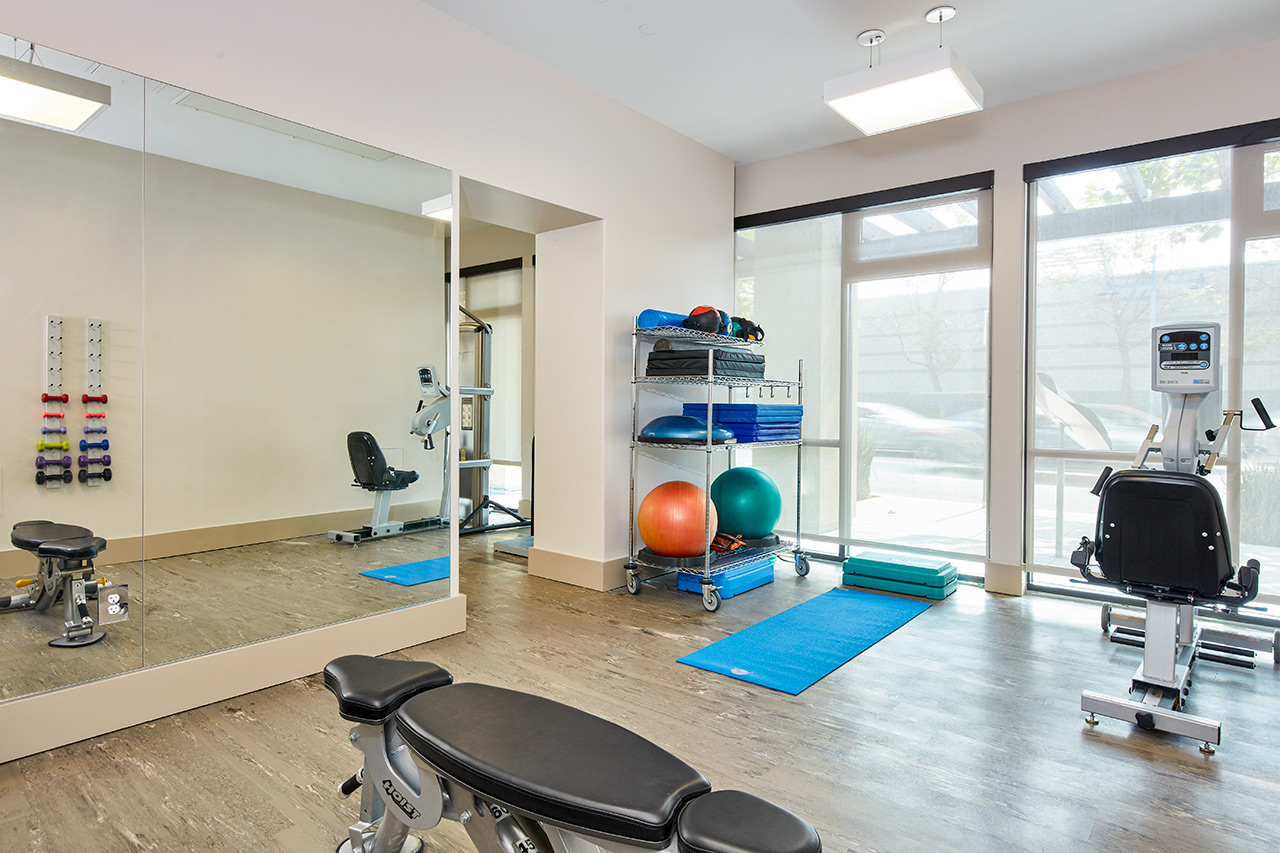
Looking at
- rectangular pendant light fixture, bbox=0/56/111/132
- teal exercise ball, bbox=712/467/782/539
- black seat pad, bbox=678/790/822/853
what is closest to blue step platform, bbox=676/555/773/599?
teal exercise ball, bbox=712/467/782/539

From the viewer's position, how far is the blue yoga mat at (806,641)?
3275 millimetres

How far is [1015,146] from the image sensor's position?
469 centimetres

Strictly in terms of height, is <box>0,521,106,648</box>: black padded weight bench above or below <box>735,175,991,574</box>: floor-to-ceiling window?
below

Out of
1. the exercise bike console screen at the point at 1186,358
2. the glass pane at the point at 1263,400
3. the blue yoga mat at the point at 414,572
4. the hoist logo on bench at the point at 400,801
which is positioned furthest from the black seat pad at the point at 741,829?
the glass pane at the point at 1263,400

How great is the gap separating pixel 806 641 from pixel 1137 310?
2868mm

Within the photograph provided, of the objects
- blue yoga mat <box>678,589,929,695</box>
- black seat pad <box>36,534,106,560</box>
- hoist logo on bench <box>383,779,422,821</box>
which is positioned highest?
black seat pad <box>36,534,106,560</box>

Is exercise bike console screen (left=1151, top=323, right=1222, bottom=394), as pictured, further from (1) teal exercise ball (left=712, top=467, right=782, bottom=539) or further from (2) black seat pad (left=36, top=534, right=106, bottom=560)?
(2) black seat pad (left=36, top=534, right=106, bottom=560)

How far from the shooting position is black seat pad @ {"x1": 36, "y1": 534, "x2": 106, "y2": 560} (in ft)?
8.29

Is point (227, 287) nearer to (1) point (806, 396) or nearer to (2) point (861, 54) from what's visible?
(2) point (861, 54)

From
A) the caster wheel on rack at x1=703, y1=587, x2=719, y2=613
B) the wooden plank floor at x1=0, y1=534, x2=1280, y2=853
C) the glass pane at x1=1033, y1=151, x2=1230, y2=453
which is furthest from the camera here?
the caster wheel on rack at x1=703, y1=587, x2=719, y2=613

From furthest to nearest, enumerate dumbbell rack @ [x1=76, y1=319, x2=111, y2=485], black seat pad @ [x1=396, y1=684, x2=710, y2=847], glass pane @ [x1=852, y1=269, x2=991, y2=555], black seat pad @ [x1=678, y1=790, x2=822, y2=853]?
glass pane @ [x1=852, y1=269, x2=991, y2=555]
dumbbell rack @ [x1=76, y1=319, x2=111, y2=485]
black seat pad @ [x1=396, y1=684, x2=710, y2=847]
black seat pad @ [x1=678, y1=790, x2=822, y2=853]

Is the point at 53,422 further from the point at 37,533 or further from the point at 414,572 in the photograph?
the point at 414,572

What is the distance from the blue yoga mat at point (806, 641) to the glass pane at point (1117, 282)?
159cm

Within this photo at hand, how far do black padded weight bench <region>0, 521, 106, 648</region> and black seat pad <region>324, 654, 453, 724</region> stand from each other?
1.46 m
